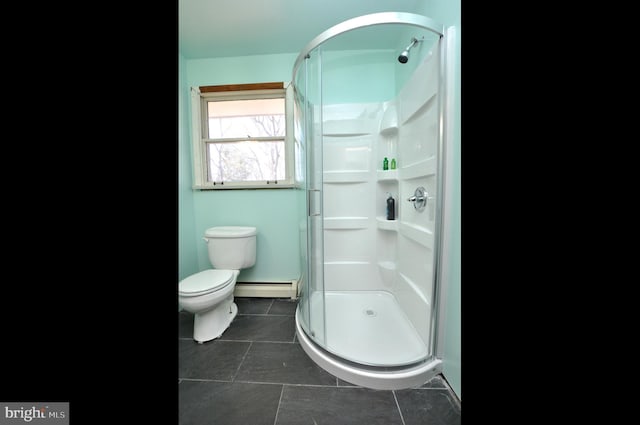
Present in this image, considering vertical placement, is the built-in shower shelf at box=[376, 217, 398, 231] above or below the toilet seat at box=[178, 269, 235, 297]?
above

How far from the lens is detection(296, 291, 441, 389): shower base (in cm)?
95

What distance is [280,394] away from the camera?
3.00ft

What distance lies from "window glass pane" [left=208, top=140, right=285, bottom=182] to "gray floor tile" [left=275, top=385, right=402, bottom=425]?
1491 mm

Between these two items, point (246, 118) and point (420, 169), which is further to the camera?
point (246, 118)

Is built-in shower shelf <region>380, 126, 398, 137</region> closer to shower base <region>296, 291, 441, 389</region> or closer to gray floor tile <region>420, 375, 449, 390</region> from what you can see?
shower base <region>296, 291, 441, 389</region>

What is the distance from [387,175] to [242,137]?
131cm

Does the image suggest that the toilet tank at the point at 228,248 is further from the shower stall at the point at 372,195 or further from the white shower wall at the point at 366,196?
the white shower wall at the point at 366,196

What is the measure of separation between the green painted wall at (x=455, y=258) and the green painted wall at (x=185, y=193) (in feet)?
6.06

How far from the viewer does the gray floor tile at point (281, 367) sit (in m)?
0.99

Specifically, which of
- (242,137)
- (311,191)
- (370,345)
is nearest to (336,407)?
(370,345)

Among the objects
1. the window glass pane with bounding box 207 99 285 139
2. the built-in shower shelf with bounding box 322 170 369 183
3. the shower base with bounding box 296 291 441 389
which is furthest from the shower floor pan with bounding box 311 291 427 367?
the window glass pane with bounding box 207 99 285 139

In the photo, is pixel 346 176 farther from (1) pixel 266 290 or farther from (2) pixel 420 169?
(1) pixel 266 290
